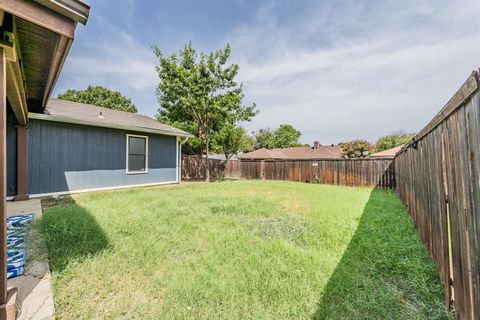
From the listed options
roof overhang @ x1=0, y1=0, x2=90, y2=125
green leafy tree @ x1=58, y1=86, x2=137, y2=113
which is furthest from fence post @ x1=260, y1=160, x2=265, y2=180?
green leafy tree @ x1=58, y1=86, x2=137, y2=113

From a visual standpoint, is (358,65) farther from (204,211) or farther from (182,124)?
(182,124)

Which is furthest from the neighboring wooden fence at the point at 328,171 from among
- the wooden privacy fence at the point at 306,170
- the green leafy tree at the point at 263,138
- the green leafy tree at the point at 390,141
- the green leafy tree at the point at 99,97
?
the green leafy tree at the point at 390,141

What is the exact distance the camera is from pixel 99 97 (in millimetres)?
29781

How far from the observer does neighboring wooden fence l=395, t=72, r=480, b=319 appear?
1281 mm

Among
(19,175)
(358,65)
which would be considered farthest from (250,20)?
(19,175)

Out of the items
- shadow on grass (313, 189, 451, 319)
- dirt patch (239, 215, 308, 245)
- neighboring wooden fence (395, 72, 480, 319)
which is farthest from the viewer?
dirt patch (239, 215, 308, 245)

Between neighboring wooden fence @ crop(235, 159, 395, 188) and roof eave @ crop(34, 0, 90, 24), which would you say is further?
neighboring wooden fence @ crop(235, 159, 395, 188)

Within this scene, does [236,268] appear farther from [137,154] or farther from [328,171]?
[328,171]

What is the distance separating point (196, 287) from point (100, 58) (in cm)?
1198

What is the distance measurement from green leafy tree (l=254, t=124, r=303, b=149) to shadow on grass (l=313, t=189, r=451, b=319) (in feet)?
135

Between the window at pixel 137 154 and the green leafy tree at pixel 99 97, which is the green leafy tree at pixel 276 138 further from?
the window at pixel 137 154

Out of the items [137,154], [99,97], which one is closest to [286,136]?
[99,97]

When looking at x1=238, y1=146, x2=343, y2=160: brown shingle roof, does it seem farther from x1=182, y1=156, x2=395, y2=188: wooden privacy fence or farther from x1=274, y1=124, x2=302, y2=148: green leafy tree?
x1=274, y1=124, x2=302, y2=148: green leafy tree

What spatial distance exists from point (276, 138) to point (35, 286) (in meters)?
44.5
